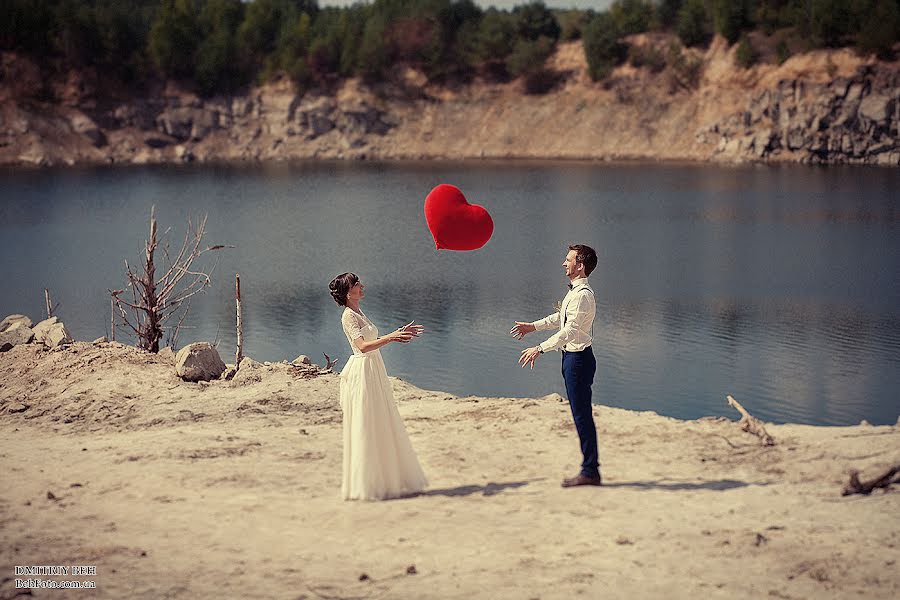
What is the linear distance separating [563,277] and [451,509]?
19961 mm

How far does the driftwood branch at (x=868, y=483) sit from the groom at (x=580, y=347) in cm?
225

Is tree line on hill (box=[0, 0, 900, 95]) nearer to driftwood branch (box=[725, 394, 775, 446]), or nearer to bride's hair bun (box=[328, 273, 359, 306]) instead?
driftwood branch (box=[725, 394, 775, 446])

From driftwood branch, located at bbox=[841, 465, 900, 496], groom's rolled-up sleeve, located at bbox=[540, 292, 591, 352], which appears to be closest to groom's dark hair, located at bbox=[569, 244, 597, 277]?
groom's rolled-up sleeve, located at bbox=[540, 292, 591, 352]

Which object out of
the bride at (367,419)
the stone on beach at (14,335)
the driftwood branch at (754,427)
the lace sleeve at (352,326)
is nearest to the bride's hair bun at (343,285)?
the bride at (367,419)

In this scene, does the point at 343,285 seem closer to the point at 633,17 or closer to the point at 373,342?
the point at 373,342

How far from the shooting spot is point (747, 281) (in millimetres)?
27562

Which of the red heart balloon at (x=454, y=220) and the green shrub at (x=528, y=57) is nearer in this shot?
the red heart balloon at (x=454, y=220)

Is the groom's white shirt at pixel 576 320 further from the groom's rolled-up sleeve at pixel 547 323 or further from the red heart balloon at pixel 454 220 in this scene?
the red heart balloon at pixel 454 220

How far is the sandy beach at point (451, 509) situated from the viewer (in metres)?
7.46

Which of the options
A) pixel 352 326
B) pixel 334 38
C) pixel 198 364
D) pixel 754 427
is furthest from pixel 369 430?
pixel 334 38

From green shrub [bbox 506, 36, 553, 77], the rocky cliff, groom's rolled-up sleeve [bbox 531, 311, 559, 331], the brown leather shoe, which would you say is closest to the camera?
the brown leather shoe

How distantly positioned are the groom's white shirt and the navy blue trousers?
0.34ft

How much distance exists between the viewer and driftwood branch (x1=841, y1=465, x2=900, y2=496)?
353 inches

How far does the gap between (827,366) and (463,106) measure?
7159 cm
